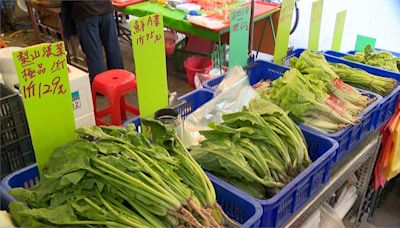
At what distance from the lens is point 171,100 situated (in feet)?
5.23

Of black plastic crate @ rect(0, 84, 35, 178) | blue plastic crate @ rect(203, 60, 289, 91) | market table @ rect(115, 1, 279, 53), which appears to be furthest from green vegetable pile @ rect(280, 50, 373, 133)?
market table @ rect(115, 1, 279, 53)

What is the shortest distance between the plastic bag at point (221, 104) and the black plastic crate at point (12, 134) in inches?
23.5

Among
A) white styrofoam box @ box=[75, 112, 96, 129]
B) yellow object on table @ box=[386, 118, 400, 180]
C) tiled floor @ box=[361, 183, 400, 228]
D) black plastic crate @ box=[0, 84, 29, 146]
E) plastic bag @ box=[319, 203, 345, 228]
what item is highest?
black plastic crate @ box=[0, 84, 29, 146]

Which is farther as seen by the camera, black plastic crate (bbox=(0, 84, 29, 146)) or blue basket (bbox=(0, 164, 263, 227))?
black plastic crate (bbox=(0, 84, 29, 146))

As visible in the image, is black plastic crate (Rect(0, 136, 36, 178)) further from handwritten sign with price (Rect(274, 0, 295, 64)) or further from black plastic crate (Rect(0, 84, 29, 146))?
handwritten sign with price (Rect(274, 0, 295, 64))

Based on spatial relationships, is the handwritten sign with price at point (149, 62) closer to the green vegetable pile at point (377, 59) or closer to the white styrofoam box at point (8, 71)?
the white styrofoam box at point (8, 71)

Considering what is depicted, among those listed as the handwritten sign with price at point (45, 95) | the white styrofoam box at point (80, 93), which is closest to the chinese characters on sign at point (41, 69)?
the handwritten sign with price at point (45, 95)

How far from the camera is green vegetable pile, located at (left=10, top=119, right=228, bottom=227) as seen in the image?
91cm

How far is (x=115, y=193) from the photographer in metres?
0.95

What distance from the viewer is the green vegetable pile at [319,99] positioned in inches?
58.8

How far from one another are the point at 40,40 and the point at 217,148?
173 inches

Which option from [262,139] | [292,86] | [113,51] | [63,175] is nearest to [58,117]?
[63,175]

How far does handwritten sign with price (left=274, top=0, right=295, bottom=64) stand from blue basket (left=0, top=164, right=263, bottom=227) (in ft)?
3.64

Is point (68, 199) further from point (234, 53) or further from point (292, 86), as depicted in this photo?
point (234, 53)
